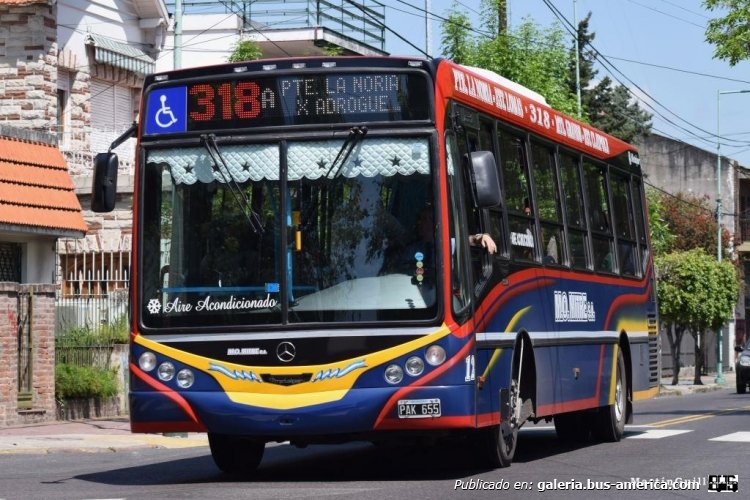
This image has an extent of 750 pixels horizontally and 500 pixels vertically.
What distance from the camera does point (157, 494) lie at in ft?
37.9

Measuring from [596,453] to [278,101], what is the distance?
18.5ft

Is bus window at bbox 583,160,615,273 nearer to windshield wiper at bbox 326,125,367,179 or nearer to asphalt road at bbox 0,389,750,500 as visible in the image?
asphalt road at bbox 0,389,750,500

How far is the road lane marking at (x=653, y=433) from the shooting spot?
18188 millimetres

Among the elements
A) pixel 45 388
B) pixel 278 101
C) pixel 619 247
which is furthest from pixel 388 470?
pixel 45 388

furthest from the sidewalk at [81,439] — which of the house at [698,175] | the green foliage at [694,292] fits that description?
the house at [698,175]

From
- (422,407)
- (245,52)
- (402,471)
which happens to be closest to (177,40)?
(245,52)

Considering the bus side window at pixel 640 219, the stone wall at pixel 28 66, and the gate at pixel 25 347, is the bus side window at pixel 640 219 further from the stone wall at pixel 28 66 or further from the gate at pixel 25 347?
the stone wall at pixel 28 66

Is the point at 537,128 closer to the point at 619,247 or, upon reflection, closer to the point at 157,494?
the point at 619,247

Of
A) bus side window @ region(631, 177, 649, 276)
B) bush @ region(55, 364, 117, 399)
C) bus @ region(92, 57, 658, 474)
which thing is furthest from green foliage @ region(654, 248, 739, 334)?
bus @ region(92, 57, 658, 474)

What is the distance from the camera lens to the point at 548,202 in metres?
14.9

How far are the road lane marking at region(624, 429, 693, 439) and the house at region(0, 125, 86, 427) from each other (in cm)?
904

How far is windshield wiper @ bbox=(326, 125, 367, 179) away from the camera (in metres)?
11.9

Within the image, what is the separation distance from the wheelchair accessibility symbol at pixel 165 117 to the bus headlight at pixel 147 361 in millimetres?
1896

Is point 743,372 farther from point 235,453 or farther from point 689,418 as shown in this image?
point 235,453
